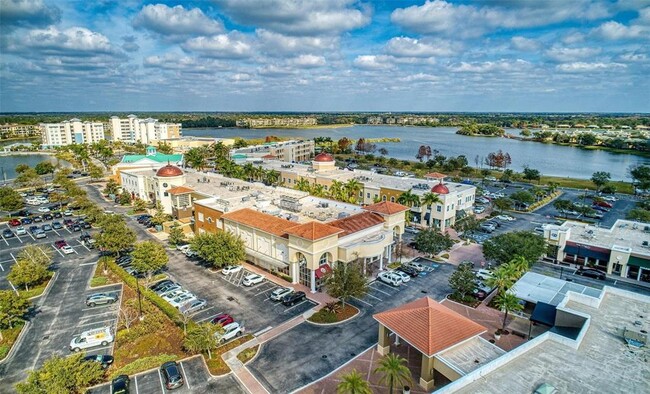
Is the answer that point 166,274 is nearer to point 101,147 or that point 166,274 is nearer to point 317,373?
point 317,373

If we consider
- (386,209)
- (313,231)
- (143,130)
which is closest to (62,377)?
(313,231)

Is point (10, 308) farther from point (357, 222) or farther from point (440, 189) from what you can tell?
point (440, 189)

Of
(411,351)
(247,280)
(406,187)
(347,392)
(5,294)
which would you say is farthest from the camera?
→ (406,187)

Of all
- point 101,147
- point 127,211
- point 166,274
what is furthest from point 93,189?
point 166,274

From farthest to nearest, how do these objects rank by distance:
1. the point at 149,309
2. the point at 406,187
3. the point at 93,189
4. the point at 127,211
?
the point at 93,189 < the point at 127,211 < the point at 406,187 < the point at 149,309

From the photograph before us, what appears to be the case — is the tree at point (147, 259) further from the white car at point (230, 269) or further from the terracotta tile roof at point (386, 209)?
the terracotta tile roof at point (386, 209)

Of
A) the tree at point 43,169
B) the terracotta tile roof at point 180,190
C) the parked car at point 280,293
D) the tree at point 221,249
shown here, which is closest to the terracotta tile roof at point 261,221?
the tree at point 221,249
